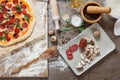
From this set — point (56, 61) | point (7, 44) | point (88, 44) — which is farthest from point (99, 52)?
point (7, 44)

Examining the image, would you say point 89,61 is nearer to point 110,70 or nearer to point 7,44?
point 110,70

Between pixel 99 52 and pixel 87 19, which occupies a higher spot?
pixel 87 19

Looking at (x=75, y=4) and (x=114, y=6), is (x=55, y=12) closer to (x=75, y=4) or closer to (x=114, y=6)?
(x=75, y=4)

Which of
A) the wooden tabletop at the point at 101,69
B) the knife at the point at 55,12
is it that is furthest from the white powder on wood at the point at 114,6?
the knife at the point at 55,12

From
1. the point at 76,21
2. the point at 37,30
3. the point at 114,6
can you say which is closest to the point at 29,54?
the point at 37,30

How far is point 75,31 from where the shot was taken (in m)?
1.03

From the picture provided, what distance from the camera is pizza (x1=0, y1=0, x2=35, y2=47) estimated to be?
1.02 meters

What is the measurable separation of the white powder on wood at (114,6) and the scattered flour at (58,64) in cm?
23

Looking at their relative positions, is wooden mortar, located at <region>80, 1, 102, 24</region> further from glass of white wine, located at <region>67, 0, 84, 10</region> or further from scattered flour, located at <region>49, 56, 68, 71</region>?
scattered flour, located at <region>49, 56, 68, 71</region>

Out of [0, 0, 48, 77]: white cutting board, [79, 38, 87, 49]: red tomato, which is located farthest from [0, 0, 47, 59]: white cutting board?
[79, 38, 87, 49]: red tomato

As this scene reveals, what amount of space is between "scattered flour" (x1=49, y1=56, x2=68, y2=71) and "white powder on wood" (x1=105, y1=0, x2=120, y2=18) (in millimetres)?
228

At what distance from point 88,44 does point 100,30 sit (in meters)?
0.06

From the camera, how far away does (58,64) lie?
1009mm

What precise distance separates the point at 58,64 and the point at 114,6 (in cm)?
27
